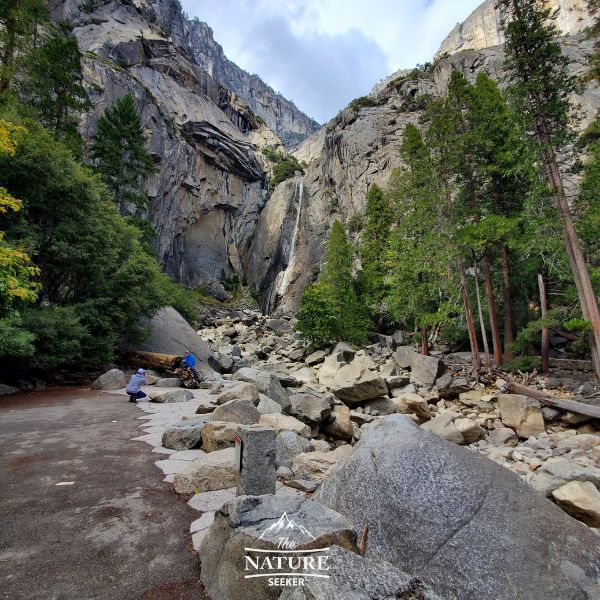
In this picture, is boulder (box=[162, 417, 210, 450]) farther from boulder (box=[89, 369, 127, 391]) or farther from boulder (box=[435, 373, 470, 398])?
boulder (box=[435, 373, 470, 398])

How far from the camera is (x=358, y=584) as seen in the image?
176 cm

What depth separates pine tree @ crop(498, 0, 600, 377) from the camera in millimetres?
12211

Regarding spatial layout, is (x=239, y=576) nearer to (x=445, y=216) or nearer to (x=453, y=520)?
(x=453, y=520)

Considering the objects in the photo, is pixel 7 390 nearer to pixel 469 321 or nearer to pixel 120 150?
pixel 120 150

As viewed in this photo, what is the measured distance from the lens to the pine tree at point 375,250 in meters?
27.3

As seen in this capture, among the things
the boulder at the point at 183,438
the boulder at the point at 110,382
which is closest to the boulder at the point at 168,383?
the boulder at the point at 110,382

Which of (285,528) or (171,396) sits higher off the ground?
(285,528)

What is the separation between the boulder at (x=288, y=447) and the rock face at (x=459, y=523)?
72.2 inches

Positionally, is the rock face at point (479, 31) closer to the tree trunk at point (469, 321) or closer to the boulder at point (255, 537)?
the tree trunk at point (469, 321)

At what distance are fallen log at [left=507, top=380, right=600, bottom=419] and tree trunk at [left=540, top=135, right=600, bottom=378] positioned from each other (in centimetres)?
167

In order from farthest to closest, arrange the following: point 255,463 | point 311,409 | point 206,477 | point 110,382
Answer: point 110,382, point 311,409, point 206,477, point 255,463

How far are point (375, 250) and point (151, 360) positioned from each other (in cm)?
1958

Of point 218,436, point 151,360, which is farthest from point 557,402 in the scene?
point 151,360

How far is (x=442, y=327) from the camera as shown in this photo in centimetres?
2478
